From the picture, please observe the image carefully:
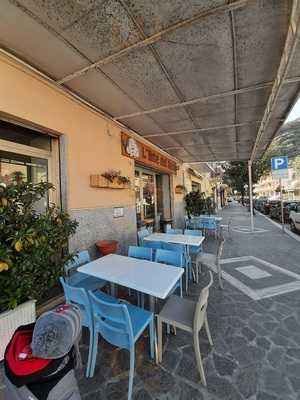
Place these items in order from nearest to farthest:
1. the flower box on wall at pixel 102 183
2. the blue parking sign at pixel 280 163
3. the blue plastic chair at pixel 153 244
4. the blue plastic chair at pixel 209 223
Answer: the flower box on wall at pixel 102 183 → the blue plastic chair at pixel 153 244 → the blue plastic chair at pixel 209 223 → the blue parking sign at pixel 280 163

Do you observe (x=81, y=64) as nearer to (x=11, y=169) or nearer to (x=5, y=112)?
(x=5, y=112)

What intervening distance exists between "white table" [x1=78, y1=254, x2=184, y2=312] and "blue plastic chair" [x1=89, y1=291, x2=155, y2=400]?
265 mm

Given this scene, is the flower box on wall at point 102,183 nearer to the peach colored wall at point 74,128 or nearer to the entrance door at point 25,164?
the peach colored wall at point 74,128

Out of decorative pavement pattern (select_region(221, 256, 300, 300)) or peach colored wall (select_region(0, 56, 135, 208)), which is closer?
peach colored wall (select_region(0, 56, 135, 208))

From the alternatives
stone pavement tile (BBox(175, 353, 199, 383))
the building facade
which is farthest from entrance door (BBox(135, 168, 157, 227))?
stone pavement tile (BBox(175, 353, 199, 383))

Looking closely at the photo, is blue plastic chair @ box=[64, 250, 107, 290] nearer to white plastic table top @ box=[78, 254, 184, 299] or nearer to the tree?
white plastic table top @ box=[78, 254, 184, 299]

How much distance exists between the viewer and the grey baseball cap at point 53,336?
37.5 inches

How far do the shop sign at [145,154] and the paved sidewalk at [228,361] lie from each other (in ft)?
11.4

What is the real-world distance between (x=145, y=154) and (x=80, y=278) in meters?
3.85

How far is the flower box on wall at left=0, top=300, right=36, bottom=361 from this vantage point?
1.96 m

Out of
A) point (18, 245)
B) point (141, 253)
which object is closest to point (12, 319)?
point (18, 245)

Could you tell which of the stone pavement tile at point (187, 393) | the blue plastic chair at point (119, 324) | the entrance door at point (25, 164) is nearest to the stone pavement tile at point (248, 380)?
the stone pavement tile at point (187, 393)

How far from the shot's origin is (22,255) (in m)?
1.92

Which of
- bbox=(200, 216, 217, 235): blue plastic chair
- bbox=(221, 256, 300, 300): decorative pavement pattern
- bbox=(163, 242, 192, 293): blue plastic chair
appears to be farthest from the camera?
bbox=(200, 216, 217, 235): blue plastic chair
